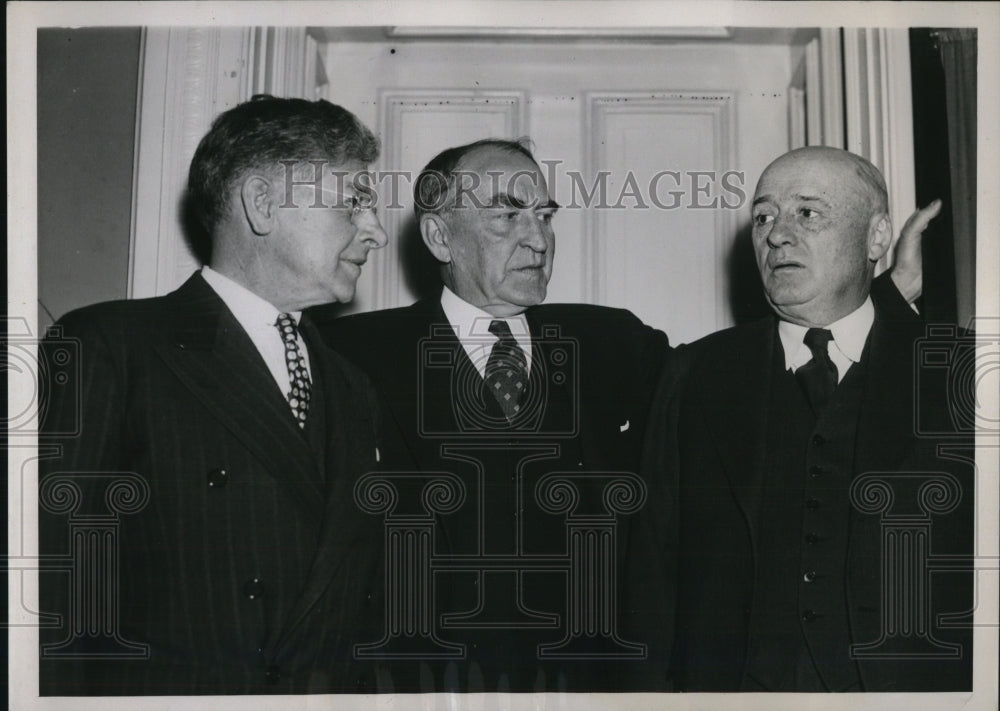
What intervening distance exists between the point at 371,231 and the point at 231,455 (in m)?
0.64

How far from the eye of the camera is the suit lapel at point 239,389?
2.40 metres

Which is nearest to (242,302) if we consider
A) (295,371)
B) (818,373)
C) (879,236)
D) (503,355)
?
(295,371)

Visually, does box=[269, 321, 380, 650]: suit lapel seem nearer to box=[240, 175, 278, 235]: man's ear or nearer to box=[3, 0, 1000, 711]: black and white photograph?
box=[3, 0, 1000, 711]: black and white photograph

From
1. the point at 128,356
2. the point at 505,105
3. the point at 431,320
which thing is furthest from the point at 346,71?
the point at 128,356

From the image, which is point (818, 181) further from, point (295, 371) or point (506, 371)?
point (295, 371)

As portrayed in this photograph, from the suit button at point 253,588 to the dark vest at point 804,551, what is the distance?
118 cm

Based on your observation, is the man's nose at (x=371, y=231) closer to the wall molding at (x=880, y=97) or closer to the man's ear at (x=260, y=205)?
the man's ear at (x=260, y=205)

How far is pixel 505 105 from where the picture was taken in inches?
102

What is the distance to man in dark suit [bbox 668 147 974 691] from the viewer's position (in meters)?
2.48

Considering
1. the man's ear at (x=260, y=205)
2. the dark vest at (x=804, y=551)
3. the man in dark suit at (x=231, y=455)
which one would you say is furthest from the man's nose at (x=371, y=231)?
the dark vest at (x=804, y=551)

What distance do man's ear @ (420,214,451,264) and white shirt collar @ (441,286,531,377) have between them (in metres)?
0.08

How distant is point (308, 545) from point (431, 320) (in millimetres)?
619

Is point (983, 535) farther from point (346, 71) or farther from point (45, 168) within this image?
point (45, 168)

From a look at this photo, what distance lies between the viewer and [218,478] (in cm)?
240
